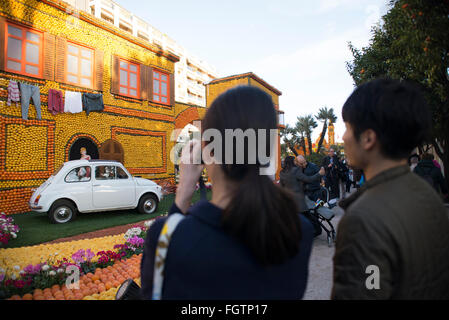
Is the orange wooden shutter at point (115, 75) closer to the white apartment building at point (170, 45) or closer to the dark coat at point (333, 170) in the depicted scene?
the dark coat at point (333, 170)

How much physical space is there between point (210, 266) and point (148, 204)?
8756mm

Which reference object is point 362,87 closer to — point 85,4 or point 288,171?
point 288,171

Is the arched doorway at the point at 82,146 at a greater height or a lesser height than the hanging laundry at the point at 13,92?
lesser

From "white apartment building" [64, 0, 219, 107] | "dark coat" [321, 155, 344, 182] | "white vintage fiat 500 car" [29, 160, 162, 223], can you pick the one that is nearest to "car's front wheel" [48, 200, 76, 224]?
"white vintage fiat 500 car" [29, 160, 162, 223]

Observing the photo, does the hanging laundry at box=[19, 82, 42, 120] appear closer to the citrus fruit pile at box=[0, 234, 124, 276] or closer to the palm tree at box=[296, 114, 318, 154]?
the citrus fruit pile at box=[0, 234, 124, 276]

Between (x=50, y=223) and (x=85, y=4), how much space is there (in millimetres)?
34057

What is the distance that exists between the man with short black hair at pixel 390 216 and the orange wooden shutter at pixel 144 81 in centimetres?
1352

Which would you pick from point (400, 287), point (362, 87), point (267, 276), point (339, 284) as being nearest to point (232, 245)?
point (267, 276)

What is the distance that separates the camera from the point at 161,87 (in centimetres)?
1459

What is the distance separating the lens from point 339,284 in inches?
38.7

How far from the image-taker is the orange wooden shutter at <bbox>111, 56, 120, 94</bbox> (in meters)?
12.0

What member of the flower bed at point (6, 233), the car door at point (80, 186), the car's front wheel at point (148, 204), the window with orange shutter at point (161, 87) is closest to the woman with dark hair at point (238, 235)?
the flower bed at point (6, 233)

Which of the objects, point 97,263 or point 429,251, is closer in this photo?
point 429,251

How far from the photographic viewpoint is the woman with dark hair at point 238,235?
2.48 feet
